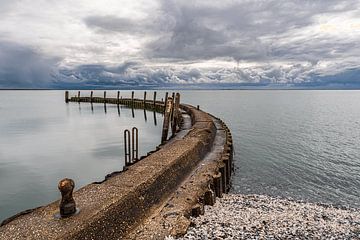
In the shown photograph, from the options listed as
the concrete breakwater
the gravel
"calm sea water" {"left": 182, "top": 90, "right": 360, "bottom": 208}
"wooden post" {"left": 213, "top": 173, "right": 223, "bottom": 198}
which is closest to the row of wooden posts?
"calm sea water" {"left": 182, "top": 90, "right": 360, "bottom": 208}

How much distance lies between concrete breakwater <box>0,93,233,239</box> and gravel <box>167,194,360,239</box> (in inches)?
16.3

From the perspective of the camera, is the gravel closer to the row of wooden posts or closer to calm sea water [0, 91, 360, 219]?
calm sea water [0, 91, 360, 219]

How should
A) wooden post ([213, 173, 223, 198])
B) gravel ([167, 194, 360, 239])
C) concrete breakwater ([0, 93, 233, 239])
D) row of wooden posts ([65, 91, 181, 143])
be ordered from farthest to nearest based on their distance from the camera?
row of wooden posts ([65, 91, 181, 143]) < wooden post ([213, 173, 223, 198]) < gravel ([167, 194, 360, 239]) < concrete breakwater ([0, 93, 233, 239])

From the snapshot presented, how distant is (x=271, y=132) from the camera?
114 feet

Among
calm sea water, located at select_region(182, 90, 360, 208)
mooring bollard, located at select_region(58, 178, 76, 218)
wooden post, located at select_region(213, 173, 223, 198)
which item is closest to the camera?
mooring bollard, located at select_region(58, 178, 76, 218)

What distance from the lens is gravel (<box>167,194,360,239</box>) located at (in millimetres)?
7246

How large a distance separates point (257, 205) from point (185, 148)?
12.8ft

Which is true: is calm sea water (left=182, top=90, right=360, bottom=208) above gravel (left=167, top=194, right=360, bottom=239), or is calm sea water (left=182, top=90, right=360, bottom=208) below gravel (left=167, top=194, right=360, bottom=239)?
below

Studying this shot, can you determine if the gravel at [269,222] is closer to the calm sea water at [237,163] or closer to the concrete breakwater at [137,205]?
the concrete breakwater at [137,205]

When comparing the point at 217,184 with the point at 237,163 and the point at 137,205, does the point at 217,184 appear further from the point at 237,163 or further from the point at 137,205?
the point at 237,163

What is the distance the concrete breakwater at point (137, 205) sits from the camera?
5668 mm

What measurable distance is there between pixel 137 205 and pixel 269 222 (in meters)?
3.67

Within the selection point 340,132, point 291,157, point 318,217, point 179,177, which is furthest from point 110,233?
point 340,132

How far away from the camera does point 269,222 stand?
8156 mm
